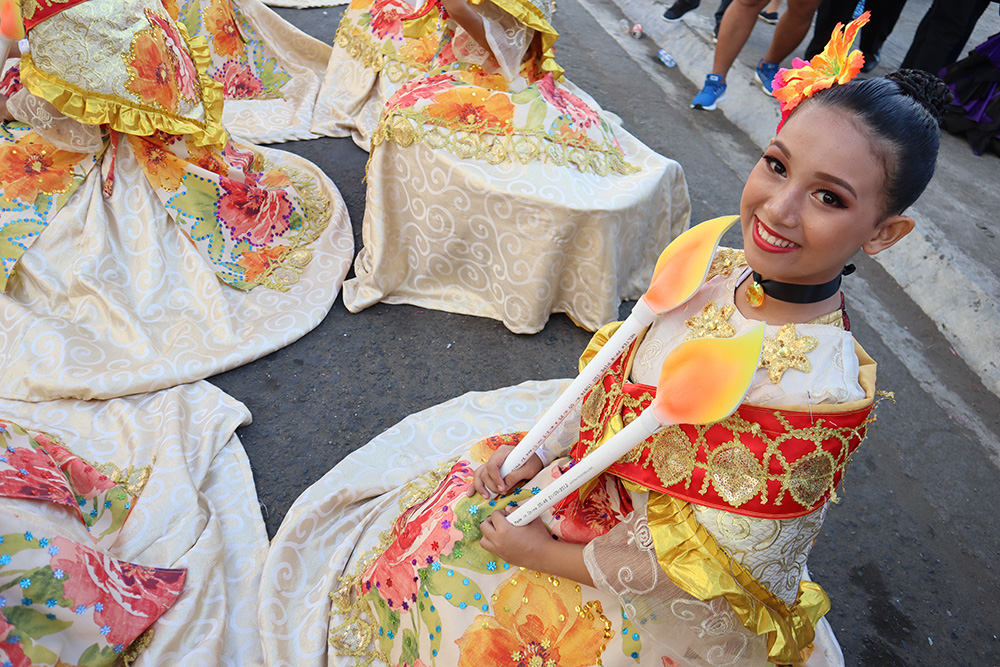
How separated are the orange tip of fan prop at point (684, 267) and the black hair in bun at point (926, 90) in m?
0.30

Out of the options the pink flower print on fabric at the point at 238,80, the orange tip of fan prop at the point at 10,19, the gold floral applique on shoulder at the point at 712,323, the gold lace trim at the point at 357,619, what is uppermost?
the gold floral applique on shoulder at the point at 712,323

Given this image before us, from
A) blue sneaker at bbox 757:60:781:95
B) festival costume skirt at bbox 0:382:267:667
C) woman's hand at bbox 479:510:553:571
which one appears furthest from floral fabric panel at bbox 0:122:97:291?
blue sneaker at bbox 757:60:781:95

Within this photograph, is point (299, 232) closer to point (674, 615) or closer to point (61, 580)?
point (61, 580)

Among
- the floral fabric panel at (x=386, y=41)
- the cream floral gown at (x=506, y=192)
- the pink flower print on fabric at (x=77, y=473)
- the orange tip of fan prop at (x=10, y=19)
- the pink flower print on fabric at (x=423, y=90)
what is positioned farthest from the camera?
the floral fabric panel at (x=386, y=41)

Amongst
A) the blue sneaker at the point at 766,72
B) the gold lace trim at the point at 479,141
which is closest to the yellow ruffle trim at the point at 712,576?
the gold lace trim at the point at 479,141

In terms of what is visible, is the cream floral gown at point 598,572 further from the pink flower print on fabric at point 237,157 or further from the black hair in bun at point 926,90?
the pink flower print on fabric at point 237,157

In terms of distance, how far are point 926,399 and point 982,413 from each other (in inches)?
7.9

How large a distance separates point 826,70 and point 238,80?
3464 millimetres

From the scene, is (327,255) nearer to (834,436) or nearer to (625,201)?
(625,201)


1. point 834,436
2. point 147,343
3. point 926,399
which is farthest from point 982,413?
point 147,343

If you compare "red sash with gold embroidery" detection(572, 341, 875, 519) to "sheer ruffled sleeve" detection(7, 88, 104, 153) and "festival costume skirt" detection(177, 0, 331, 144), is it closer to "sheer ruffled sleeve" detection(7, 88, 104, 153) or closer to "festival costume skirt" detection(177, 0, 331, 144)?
"sheer ruffled sleeve" detection(7, 88, 104, 153)

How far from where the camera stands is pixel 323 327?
7.79ft

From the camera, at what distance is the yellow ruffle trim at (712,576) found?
2.89 feet

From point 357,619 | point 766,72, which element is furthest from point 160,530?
point 766,72
